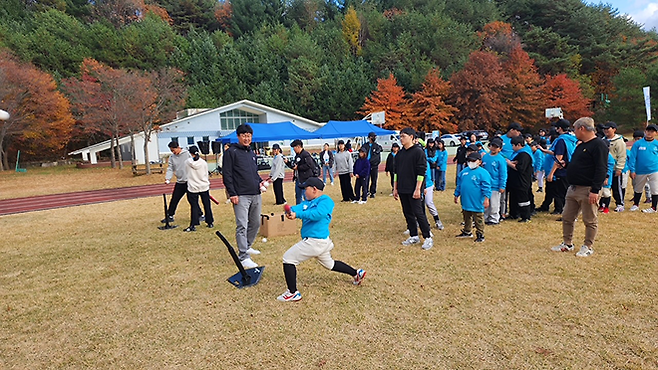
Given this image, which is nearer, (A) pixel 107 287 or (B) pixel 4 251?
(A) pixel 107 287

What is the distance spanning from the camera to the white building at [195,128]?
118 ft

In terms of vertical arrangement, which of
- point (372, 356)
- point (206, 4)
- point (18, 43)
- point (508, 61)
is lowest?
point (372, 356)

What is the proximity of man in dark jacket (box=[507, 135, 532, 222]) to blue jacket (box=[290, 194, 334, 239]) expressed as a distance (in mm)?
4786

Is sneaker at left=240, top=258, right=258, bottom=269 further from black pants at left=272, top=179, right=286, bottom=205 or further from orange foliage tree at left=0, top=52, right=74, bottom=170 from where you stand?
orange foliage tree at left=0, top=52, right=74, bottom=170

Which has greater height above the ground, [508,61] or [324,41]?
[324,41]

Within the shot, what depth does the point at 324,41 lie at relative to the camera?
63.7 metres

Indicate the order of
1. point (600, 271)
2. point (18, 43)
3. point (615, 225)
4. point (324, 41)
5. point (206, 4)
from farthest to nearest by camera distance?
point (206, 4)
point (324, 41)
point (18, 43)
point (615, 225)
point (600, 271)

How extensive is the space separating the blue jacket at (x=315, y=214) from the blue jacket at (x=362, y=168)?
6.89 meters

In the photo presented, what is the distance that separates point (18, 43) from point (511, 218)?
5011 centimetres

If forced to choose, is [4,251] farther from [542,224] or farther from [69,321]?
[542,224]

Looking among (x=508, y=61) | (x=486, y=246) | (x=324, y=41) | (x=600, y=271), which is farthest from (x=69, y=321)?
(x=324, y=41)

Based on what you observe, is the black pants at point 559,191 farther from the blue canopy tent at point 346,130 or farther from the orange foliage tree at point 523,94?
the orange foliage tree at point 523,94

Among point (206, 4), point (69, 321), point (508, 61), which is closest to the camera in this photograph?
point (69, 321)

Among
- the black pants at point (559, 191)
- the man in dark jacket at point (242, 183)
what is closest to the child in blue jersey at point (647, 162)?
the black pants at point (559, 191)
